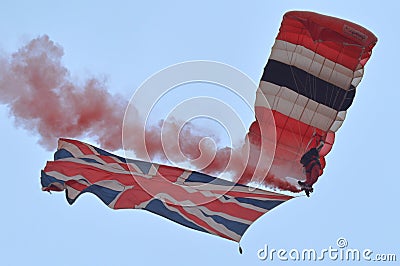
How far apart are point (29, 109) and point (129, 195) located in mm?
3237

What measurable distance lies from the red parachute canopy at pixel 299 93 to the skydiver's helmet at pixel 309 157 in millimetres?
653

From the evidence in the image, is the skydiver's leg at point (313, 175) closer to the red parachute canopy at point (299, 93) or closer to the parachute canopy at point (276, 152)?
the parachute canopy at point (276, 152)

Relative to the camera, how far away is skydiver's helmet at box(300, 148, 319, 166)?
75.2 ft

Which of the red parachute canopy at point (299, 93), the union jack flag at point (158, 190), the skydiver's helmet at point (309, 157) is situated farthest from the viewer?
the red parachute canopy at point (299, 93)

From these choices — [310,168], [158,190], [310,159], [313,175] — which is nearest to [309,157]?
[310,159]

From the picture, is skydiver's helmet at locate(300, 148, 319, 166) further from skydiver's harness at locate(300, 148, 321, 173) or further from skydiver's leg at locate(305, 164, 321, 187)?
skydiver's leg at locate(305, 164, 321, 187)

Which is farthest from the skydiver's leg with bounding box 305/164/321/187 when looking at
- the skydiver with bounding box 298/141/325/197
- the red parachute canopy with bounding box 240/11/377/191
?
Result: the red parachute canopy with bounding box 240/11/377/191

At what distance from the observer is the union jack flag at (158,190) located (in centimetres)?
2134

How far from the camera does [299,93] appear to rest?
24250 millimetres

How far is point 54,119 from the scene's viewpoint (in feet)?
76.2

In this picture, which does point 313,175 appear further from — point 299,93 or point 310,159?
point 299,93

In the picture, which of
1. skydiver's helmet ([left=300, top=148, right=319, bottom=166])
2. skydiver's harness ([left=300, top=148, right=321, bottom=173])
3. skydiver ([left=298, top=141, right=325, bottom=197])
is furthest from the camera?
skydiver's helmet ([left=300, top=148, right=319, bottom=166])

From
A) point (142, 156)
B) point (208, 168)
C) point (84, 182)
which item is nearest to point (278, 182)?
point (208, 168)

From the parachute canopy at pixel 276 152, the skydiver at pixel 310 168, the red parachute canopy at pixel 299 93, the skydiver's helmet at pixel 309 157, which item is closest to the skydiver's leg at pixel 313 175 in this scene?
the skydiver at pixel 310 168
